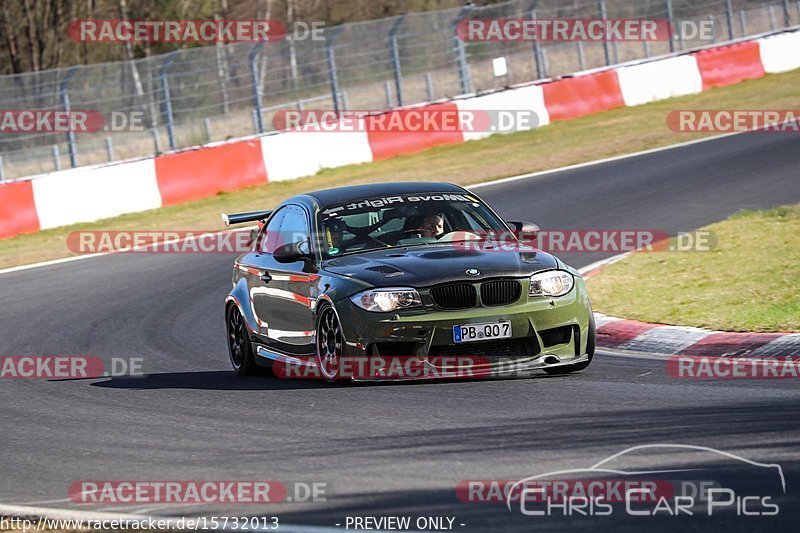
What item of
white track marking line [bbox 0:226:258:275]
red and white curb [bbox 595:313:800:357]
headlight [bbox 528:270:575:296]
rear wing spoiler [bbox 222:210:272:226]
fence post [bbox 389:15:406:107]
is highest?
fence post [bbox 389:15:406:107]

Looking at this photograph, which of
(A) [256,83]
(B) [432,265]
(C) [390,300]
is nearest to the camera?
(C) [390,300]

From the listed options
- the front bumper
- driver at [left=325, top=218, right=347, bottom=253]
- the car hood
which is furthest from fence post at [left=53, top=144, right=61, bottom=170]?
the front bumper

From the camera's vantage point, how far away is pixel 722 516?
16.3ft

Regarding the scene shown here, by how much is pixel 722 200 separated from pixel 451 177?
21.5 ft

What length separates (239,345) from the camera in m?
A: 10.7

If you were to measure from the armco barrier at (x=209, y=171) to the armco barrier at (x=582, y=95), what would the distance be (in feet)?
21.9

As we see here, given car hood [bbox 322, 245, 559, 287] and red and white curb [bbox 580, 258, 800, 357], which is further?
red and white curb [bbox 580, 258, 800, 357]

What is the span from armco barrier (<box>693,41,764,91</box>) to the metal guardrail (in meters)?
1.04

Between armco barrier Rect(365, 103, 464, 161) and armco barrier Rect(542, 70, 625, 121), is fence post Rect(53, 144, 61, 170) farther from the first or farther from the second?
armco barrier Rect(542, 70, 625, 121)

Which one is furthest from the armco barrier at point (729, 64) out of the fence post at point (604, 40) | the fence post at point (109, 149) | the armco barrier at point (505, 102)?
the fence post at point (109, 149)

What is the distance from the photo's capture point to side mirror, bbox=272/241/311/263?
9586 millimetres

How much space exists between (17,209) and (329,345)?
44.8 ft

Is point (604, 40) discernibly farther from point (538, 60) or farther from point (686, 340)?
point (686, 340)

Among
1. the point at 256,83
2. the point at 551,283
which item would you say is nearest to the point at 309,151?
the point at 256,83
